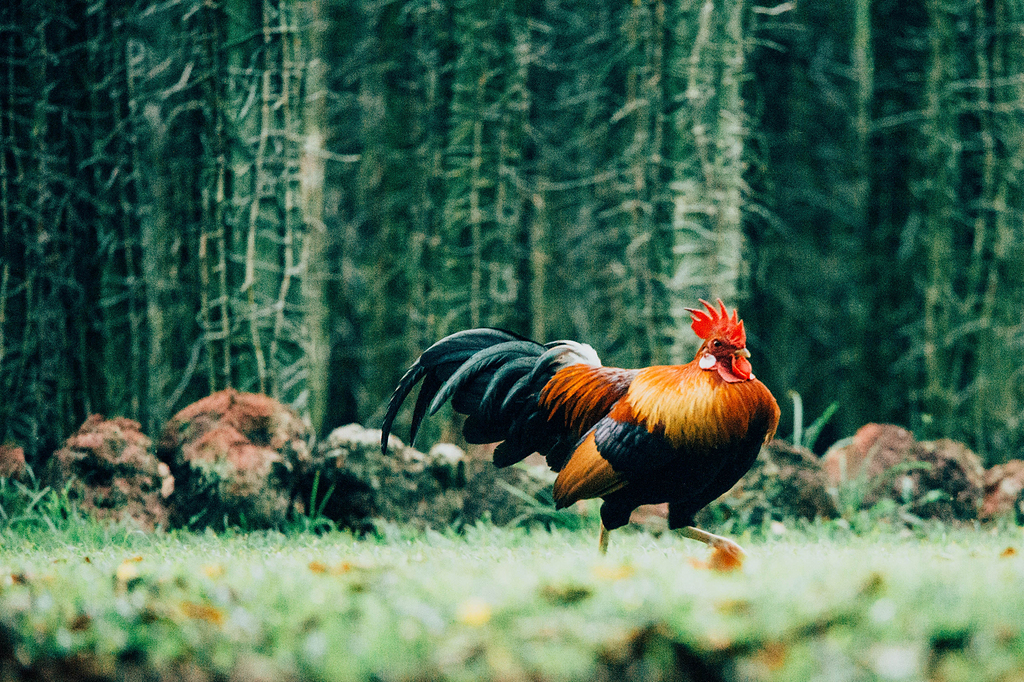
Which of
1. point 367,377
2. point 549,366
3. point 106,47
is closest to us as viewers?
point 549,366

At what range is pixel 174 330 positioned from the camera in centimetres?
568

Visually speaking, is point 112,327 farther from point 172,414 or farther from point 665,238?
point 665,238

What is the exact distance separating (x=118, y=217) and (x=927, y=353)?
5519 mm

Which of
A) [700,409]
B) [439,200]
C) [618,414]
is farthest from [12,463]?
[700,409]

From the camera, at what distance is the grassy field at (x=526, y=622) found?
2164 mm

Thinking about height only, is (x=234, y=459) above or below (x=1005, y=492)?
above

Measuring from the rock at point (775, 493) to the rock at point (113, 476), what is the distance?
3.30 m

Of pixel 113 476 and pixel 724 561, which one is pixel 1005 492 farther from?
pixel 113 476

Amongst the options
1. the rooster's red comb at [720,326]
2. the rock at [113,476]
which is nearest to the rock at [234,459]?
the rock at [113,476]

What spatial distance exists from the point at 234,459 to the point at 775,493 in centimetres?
327

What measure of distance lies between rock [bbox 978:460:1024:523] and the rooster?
8.55 ft

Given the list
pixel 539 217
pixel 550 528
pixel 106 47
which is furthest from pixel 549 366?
pixel 106 47

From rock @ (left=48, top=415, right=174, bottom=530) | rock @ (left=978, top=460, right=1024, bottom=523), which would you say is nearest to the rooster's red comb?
rock @ (left=978, top=460, right=1024, bottom=523)

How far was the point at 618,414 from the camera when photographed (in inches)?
150
